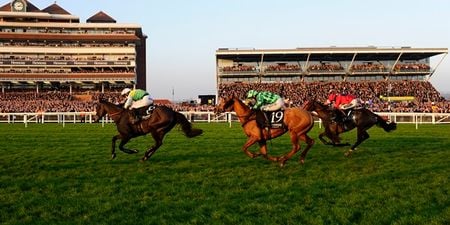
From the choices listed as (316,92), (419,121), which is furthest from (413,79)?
(419,121)

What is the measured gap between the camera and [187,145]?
13.6 m

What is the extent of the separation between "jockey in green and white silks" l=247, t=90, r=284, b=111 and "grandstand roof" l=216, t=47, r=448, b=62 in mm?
50256

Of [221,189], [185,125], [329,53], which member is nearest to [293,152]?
[185,125]

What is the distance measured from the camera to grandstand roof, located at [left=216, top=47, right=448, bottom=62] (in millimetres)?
59312

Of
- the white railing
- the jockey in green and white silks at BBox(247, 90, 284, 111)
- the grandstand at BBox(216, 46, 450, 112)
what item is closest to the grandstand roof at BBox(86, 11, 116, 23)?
the grandstand at BBox(216, 46, 450, 112)

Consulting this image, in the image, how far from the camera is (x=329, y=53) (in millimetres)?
59469

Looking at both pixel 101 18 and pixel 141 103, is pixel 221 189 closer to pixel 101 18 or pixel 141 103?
pixel 141 103

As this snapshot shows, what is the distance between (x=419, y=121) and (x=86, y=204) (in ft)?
85.6

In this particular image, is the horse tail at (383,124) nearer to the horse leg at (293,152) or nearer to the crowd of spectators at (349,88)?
the horse leg at (293,152)

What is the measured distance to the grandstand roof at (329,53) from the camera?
5931 cm

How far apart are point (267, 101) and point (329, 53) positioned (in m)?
51.8

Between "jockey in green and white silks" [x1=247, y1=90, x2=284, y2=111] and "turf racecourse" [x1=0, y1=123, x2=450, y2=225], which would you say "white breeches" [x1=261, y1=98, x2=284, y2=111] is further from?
"turf racecourse" [x1=0, y1=123, x2=450, y2=225]

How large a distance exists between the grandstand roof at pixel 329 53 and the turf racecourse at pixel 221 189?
48879mm

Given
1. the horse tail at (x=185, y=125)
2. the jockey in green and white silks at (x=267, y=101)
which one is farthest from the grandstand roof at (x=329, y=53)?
the jockey in green and white silks at (x=267, y=101)
